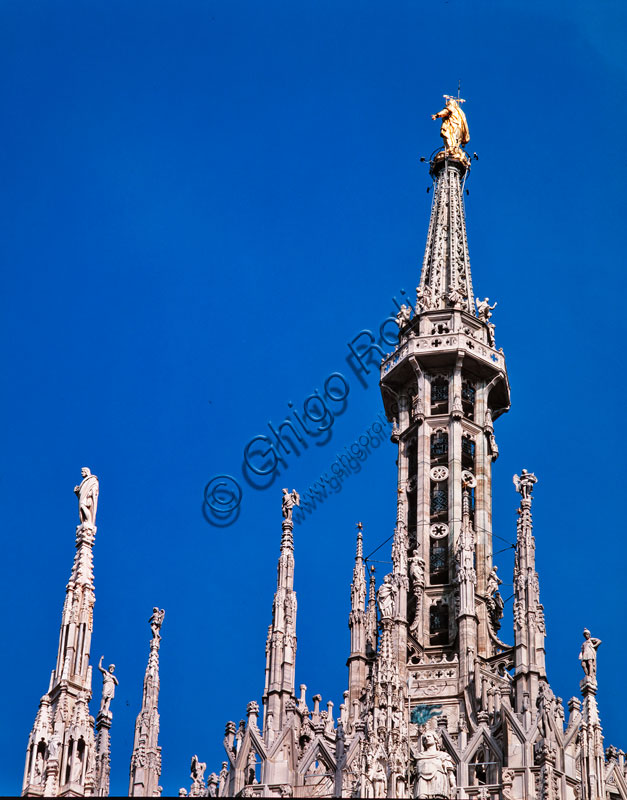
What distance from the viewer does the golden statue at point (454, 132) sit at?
108250mm

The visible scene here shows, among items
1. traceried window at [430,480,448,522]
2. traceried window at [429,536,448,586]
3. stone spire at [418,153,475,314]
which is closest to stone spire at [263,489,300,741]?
traceried window at [429,536,448,586]

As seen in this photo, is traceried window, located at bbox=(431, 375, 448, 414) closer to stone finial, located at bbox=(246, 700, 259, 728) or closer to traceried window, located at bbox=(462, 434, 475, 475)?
traceried window, located at bbox=(462, 434, 475, 475)

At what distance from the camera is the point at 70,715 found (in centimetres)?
5091

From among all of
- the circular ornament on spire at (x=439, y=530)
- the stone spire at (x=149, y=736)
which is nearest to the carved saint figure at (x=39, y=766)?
the stone spire at (x=149, y=736)

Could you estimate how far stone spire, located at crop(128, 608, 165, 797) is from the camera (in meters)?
74.1

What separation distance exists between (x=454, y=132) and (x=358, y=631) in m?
31.8

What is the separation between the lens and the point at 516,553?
8275 cm

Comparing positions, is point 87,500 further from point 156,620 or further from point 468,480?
point 468,480

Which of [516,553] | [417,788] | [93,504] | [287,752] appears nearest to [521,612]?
[516,553]

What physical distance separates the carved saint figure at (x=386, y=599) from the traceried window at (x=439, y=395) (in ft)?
40.2

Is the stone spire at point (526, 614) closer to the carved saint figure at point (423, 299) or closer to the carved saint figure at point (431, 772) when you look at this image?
the carved saint figure at point (431, 772)

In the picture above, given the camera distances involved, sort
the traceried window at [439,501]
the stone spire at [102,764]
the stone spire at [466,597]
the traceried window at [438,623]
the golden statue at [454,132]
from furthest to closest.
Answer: the golden statue at [454,132] → the traceried window at [439,501] → the traceried window at [438,623] → the stone spire at [466,597] → the stone spire at [102,764]

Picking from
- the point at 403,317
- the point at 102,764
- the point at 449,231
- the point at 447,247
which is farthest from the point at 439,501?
the point at 102,764

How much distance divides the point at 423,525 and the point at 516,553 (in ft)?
31.1
